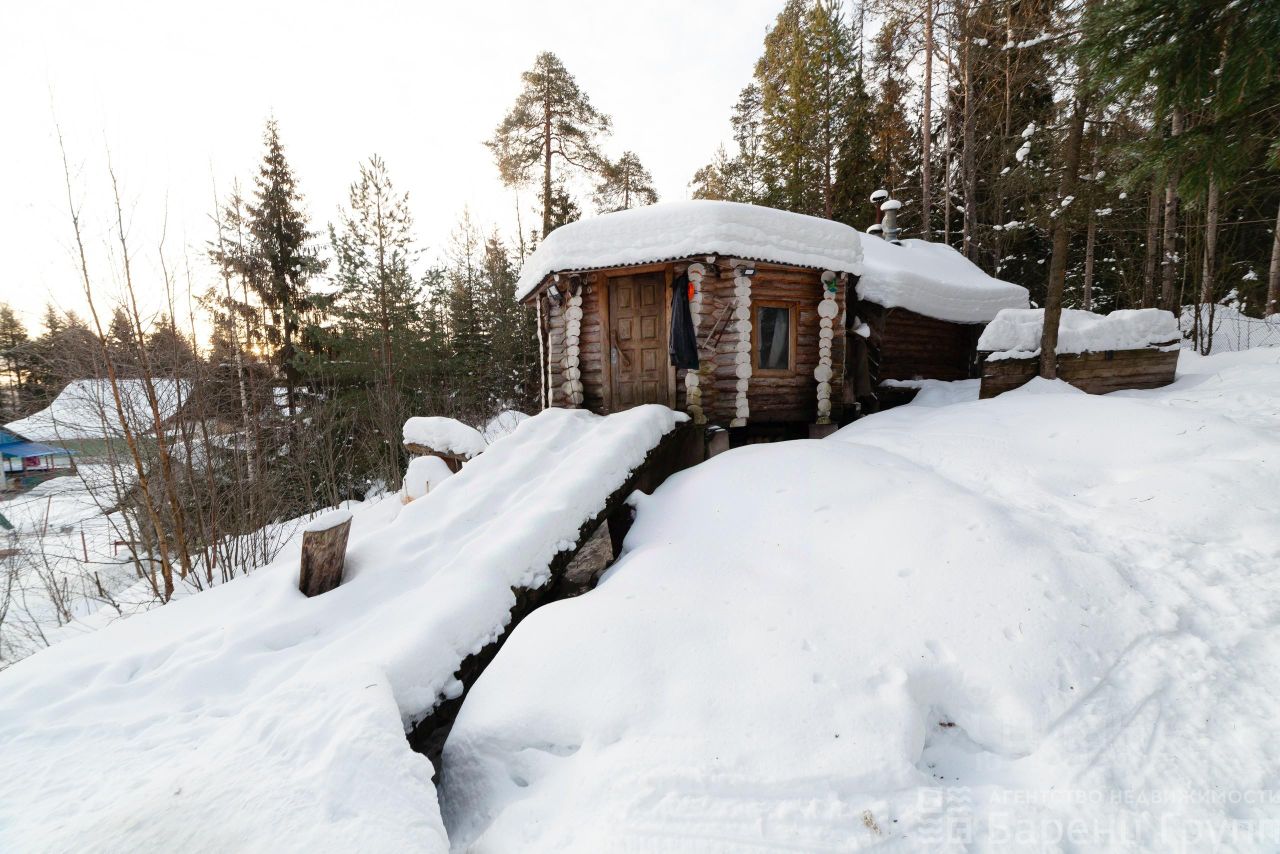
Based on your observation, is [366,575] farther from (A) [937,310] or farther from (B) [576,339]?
(A) [937,310]

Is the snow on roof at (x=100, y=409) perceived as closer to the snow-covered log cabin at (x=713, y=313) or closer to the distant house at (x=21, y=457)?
the snow-covered log cabin at (x=713, y=313)

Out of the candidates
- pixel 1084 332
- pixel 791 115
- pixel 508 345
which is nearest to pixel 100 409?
pixel 508 345

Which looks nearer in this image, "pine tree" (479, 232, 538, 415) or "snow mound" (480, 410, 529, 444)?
"snow mound" (480, 410, 529, 444)

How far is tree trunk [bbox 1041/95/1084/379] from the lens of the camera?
6.36 m

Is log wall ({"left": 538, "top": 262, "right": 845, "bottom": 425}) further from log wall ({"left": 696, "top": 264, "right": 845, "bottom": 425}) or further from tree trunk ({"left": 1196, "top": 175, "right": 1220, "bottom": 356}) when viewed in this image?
tree trunk ({"left": 1196, "top": 175, "right": 1220, "bottom": 356})

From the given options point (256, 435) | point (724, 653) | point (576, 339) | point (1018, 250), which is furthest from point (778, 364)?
point (1018, 250)

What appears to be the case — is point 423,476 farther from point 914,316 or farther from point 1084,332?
point 914,316

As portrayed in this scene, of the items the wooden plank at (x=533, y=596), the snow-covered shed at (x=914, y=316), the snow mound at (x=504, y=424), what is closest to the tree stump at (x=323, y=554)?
the wooden plank at (x=533, y=596)

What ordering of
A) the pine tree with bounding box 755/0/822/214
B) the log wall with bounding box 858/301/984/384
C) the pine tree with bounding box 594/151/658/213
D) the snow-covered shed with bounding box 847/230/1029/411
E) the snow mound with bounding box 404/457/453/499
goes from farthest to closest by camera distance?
the pine tree with bounding box 594/151/658/213 < the pine tree with bounding box 755/0/822/214 < the log wall with bounding box 858/301/984/384 < the snow-covered shed with bounding box 847/230/1029/411 < the snow mound with bounding box 404/457/453/499

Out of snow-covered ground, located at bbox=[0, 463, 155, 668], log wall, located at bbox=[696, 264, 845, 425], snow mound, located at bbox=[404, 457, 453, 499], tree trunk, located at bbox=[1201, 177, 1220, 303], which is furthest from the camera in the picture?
tree trunk, located at bbox=[1201, 177, 1220, 303]

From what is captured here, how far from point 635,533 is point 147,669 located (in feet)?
11.7

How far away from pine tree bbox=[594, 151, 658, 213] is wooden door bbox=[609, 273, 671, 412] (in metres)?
11.7

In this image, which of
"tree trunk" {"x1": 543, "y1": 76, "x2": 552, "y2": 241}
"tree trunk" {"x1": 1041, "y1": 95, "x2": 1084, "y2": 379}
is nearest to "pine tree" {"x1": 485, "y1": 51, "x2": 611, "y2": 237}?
"tree trunk" {"x1": 543, "y1": 76, "x2": 552, "y2": 241}

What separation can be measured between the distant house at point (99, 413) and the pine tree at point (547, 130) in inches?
505
